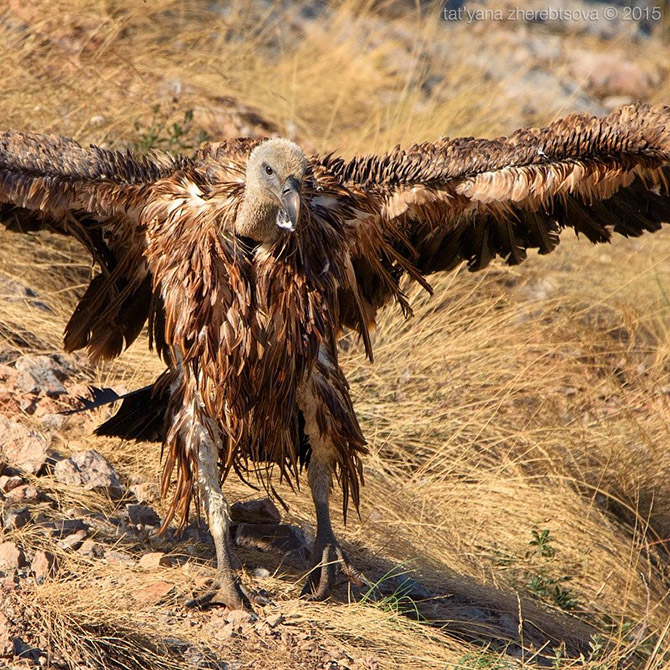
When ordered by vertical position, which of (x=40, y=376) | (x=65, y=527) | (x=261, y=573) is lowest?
(x=261, y=573)

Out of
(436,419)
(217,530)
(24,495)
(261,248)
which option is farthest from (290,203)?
(436,419)

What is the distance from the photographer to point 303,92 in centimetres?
926

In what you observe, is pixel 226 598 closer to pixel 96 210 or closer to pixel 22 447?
pixel 22 447

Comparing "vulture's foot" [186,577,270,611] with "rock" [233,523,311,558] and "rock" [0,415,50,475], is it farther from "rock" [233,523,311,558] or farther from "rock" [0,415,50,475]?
"rock" [0,415,50,475]

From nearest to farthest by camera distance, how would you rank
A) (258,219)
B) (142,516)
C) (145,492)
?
(258,219), (142,516), (145,492)

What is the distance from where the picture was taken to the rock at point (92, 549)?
4.30m

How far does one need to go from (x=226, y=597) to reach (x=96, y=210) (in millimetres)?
1501

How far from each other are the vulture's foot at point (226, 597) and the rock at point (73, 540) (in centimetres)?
49

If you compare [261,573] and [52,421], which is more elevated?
[52,421]

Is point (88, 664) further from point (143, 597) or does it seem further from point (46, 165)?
Answer: point (46, 165)

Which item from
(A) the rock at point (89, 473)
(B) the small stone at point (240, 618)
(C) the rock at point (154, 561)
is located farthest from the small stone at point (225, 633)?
(A) the rock at point (89, 473)

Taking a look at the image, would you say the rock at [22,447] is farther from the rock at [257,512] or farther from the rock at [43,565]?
the rock at [257,512]

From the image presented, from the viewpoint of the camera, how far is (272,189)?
13.6 feet

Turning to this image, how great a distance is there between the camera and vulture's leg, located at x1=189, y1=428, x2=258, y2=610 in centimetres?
423
